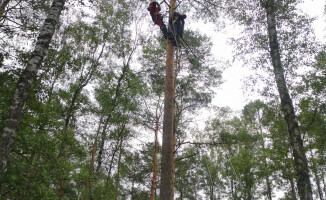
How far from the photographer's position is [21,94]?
146 inches

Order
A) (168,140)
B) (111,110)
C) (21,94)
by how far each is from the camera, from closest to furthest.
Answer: (21,94) → (168,140) → (111,110)

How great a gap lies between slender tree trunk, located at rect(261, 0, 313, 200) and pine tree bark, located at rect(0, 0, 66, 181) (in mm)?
6823

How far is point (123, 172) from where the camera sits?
10633mm

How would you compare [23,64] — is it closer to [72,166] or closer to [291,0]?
[72,166]

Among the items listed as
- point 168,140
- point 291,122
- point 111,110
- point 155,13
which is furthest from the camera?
point 111,110

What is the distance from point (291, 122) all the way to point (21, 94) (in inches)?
284

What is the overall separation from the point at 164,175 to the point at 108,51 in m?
9.33

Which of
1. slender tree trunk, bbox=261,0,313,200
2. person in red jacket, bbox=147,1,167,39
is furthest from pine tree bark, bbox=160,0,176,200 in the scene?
slender tree trunk, bbox=261,0,313,200

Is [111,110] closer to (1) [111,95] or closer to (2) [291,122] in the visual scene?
(1) [111,95]

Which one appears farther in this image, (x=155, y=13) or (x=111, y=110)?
(x=111, y=110)

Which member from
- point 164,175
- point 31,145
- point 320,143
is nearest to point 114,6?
point 31,145

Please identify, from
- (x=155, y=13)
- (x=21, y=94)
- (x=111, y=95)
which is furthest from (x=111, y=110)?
(x=21, y=94)

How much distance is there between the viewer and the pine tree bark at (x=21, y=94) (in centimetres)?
336

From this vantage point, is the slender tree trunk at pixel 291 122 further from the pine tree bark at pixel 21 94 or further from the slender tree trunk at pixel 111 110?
the slender tree trunk at pixel 111 110
